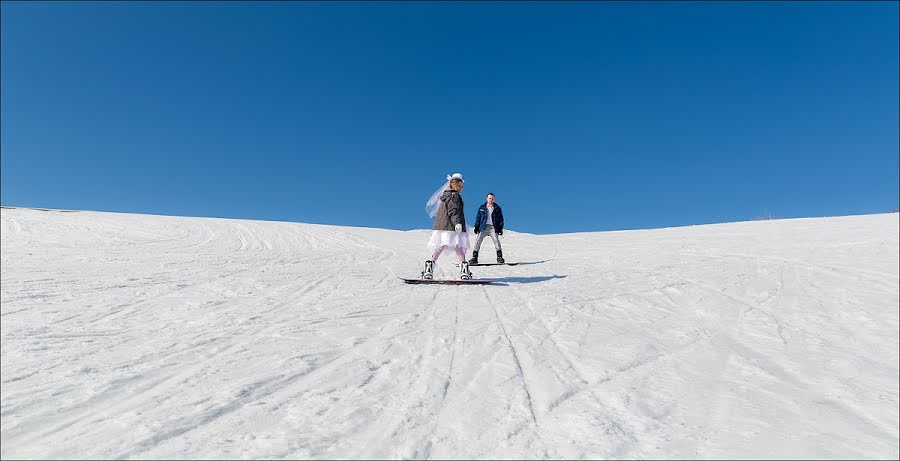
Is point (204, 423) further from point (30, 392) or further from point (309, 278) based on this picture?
point (309, 278)

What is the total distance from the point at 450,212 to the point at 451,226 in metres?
0.29

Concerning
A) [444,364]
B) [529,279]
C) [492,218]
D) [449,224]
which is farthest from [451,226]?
[444,364]

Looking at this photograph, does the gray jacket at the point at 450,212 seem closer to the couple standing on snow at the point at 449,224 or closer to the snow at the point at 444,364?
the couple standing on snow at the point at 449,224

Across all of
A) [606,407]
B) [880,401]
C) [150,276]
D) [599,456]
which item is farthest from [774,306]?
[150,276]

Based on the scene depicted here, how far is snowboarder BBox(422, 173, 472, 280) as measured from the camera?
932cm

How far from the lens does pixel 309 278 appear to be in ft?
29.3

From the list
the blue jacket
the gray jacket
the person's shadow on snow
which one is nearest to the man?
the blue jacket

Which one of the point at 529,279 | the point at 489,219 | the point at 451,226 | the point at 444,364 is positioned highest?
the point at 489,219

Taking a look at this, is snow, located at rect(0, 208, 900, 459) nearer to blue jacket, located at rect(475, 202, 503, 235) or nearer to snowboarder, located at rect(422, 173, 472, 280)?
snowboarder, located at rect(422, 173, 472, 280)

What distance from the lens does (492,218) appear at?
1371cm

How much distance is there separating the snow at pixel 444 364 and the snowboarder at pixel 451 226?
0.91m

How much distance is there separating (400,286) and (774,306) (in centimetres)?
599

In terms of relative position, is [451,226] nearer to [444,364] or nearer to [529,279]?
[529,279]

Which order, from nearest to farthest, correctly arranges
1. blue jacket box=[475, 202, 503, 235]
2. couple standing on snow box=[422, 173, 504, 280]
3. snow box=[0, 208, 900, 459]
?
snow box=[0, 208, 900, 459] < couple standing on snow box=[422, 173, 504, 280] < blue jacket box=[475, 202, 503, 235]
